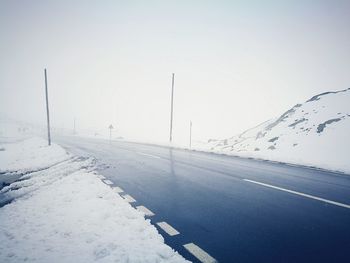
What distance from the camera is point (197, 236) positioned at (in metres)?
4.28

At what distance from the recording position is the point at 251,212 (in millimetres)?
5395

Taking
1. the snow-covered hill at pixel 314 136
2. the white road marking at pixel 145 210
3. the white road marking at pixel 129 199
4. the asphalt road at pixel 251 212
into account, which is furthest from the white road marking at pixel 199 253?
the snow-covered hill at pixel 314 136

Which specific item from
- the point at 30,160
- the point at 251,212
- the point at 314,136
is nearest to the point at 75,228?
the point at 251,212

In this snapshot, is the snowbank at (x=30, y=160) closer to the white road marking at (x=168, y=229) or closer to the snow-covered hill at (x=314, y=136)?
the white road marking at (x=168, y=229)

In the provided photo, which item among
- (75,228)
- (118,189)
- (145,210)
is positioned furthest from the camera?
(118,189)

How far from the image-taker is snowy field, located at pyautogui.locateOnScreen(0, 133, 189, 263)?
3699mm

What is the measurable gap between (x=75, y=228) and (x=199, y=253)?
97.7 inches

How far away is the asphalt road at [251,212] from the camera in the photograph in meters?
3.78

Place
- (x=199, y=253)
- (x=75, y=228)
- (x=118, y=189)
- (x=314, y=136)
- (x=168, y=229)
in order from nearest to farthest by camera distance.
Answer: (x=199, y=253)
(x=168, y=229)
(x=75, y=228)
(x=118, y=189)
(x=314, y=136)

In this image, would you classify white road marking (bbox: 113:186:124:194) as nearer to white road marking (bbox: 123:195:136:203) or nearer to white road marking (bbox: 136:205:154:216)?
white road marking (bbox: 123:195:136:203)

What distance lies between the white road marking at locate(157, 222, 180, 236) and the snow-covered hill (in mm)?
11232

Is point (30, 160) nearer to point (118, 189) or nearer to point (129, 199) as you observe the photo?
point (118, 189)

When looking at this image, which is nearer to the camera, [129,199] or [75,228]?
[75,228]

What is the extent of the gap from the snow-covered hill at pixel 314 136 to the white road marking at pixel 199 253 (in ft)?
38.2
